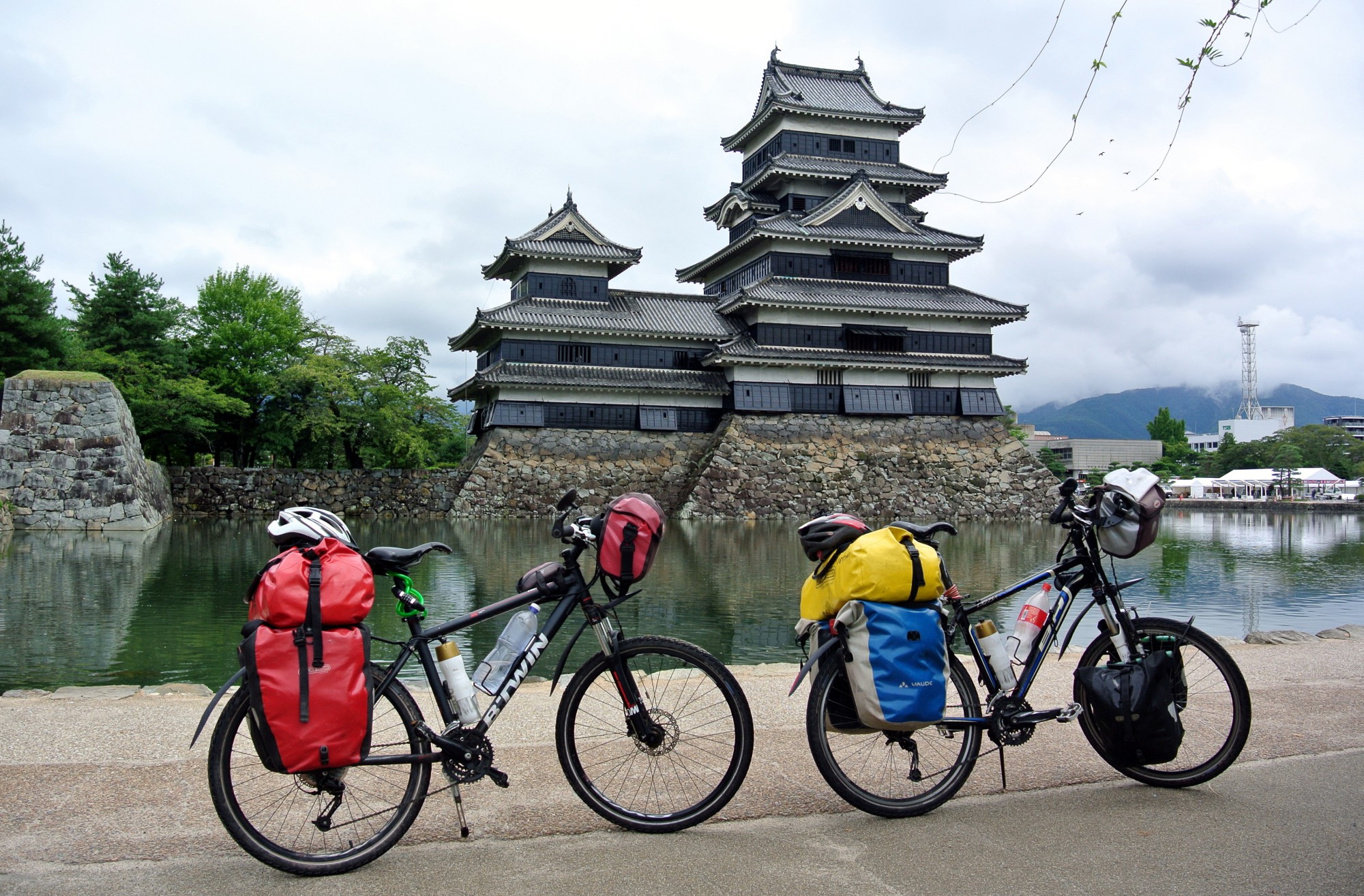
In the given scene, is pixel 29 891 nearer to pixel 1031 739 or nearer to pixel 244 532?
pixel 1031 739

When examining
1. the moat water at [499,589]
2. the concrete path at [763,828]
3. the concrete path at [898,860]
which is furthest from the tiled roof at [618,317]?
the concrete path at [898,860]

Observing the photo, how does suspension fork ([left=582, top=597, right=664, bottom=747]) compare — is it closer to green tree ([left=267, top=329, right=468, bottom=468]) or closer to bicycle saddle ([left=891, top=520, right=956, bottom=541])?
bicycle saddle ([left=891, top=520, right=956, bottom=541])

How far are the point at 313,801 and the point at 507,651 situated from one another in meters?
0.85

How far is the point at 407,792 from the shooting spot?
3043 millimetres

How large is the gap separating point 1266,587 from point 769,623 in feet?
28.2

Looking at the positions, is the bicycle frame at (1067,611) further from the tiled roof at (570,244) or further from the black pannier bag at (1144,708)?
the tiled roof at (570,244)

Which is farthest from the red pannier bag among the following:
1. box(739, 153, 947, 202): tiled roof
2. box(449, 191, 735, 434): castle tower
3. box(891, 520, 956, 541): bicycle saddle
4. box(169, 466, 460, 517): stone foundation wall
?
box(739, 153, 947, 202): tiled roof

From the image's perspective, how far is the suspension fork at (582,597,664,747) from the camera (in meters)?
3.24

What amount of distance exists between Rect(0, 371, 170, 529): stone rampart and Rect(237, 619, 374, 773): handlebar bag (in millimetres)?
24898

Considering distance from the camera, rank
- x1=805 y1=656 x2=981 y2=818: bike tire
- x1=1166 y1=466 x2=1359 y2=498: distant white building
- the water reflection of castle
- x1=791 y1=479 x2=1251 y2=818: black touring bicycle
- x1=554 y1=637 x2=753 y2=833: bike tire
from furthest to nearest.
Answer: x1=1166 y1=466 x2=1359 y2=498: distant white building, the water reflection of castle, x1=791 y1=479 x2=1251 y2=818: black touring bicycle, x1=805 y1=656 x2=981 y2=818: bike tire, x1=554 y1=637 x2=753 y2=833: bike tire

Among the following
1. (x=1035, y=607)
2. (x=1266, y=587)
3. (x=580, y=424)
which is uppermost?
(x=580, y=424)

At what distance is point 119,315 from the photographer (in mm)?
31609

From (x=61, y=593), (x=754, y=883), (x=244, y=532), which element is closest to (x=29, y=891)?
(x=754, y=883)

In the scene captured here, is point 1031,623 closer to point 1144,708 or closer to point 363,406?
point 1144,708
